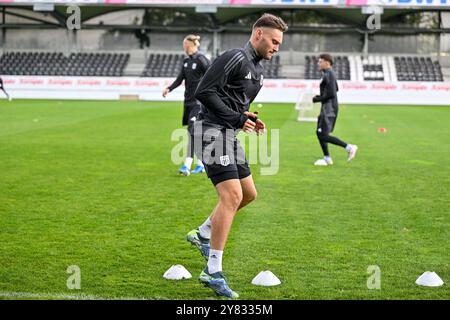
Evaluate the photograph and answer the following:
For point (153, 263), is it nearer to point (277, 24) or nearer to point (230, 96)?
point (230, 96)

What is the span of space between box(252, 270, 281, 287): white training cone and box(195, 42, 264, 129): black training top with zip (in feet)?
4.01

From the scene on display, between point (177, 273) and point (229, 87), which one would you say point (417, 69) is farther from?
point (177, 273)

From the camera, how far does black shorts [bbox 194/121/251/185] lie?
21.4 ft

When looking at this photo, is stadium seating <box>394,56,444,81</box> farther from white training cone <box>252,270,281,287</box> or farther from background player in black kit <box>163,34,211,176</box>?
white training cone <box>252,270,281,287</box>

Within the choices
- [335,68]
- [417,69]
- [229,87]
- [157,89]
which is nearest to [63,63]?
[157,89]

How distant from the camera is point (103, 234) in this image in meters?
8.59

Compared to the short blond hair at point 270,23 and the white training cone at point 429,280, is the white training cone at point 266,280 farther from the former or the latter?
the short blond hair at point 270,23

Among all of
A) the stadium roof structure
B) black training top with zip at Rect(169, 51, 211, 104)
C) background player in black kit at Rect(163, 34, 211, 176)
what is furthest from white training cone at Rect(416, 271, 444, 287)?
the stadium roof structure

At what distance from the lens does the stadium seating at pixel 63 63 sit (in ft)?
170

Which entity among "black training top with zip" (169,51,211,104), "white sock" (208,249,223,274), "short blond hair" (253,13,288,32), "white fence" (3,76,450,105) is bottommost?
"white fence" (3,76,450,105)

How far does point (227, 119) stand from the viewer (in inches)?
258

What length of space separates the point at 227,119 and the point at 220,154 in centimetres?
29

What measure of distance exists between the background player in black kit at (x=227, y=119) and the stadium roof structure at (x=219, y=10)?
140ft

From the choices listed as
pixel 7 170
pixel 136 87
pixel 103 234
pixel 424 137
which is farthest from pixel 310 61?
pixel 103 234
